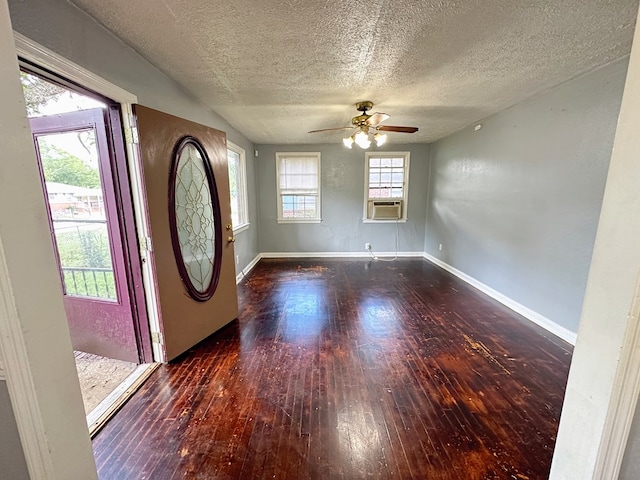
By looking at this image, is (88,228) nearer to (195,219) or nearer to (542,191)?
(195,219)

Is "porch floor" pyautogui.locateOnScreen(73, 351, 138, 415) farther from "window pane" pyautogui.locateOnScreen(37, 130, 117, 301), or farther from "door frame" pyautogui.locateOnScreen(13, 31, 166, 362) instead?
"window pane" pyautogui.locateOnScreen(37, 130, 117, 301)

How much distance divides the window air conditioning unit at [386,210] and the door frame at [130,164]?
432 cm

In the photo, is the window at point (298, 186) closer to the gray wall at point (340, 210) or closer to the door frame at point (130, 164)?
the gray wall at point (340, 210)

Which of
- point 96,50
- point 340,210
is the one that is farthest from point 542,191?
point 96,50

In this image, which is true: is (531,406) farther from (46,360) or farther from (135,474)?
(46,360)

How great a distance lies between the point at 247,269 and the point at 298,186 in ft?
6.58

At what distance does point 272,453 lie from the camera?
1.38 meters

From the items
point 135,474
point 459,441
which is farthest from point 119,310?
point 459,441

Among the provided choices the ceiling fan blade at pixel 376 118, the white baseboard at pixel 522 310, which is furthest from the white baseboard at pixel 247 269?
the white baseboard at pixel 522 310

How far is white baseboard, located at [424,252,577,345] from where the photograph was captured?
2.47m

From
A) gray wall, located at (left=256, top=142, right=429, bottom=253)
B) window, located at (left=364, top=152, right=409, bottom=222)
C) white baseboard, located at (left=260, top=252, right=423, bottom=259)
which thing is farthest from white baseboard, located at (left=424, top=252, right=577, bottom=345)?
window, located at (left=364, top=152, right=409, bottom=222)

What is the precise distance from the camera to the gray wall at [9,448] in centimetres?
73

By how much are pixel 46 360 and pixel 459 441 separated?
1886mm

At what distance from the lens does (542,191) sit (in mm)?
2701
